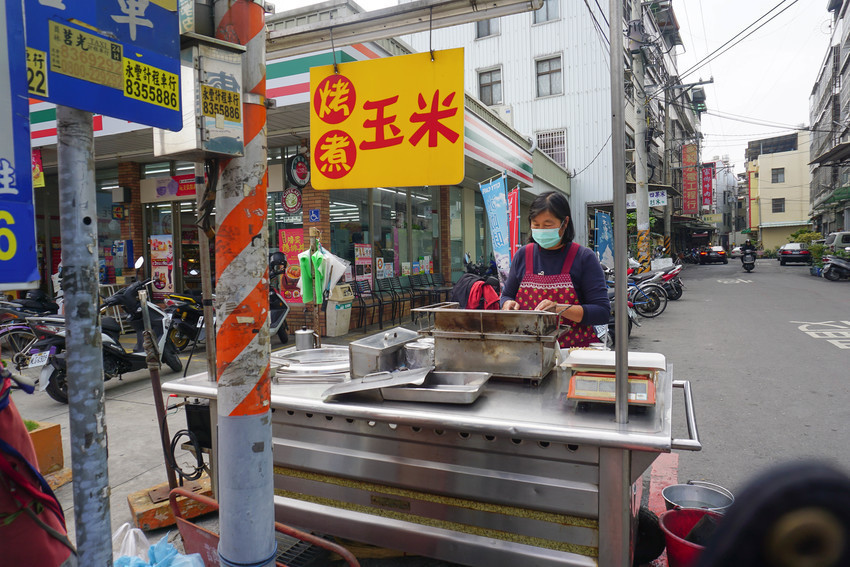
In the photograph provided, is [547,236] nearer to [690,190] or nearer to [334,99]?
[334,99]

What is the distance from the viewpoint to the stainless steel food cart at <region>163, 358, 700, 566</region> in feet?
6.36

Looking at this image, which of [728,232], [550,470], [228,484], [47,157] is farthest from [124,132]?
[728,232]

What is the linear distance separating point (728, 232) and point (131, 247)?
82.6 metres

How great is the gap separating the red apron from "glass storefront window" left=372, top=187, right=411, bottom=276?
26.0ft

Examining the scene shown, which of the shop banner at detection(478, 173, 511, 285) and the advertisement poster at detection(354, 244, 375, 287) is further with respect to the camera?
the advertisement poster at detection(354, 244, 375, 287)

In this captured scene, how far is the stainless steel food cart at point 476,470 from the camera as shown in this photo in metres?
1.94

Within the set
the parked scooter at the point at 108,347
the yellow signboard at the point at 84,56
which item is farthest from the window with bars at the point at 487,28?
the yellow signboard at the point at 84,56

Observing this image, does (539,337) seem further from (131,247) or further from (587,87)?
(587,87)

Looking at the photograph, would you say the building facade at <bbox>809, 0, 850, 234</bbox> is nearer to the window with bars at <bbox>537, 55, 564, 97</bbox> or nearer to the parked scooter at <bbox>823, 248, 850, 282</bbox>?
the parked scooter at <bbox>823, 248, 850, 282</bbox>

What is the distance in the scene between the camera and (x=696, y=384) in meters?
6.10

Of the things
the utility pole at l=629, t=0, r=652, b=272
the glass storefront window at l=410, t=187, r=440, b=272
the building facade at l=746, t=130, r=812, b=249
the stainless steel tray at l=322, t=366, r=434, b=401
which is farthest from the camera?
the building facade at l=746, t=130, r=812, b=249

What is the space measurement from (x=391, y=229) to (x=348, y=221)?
160 cm

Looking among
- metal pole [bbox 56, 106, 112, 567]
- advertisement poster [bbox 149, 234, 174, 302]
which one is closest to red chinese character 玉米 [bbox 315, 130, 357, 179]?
metal pole [bbox 56, 106, 112, 567]

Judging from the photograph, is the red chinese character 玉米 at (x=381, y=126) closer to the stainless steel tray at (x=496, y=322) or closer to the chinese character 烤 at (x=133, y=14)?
the stainless steel tray at (x=496, y=322)
